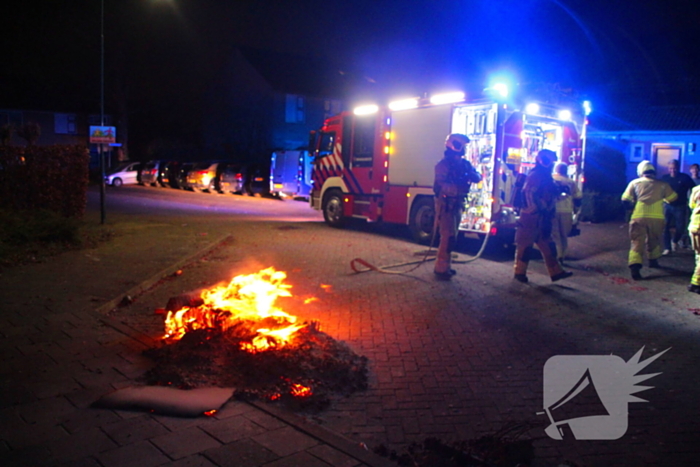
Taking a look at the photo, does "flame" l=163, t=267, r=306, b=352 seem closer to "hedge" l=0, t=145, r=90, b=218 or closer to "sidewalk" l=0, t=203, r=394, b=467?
"sidewalk" l=0, t=203, r=394, b=467

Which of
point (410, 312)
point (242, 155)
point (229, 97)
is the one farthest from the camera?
point (229, 97)

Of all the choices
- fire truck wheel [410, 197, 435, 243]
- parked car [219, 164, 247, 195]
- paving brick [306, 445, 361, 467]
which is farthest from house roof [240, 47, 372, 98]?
paving brick [306, 445, 361, 467]

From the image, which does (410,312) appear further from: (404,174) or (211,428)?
(404,174)

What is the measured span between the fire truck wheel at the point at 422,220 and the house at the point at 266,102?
2573 cm

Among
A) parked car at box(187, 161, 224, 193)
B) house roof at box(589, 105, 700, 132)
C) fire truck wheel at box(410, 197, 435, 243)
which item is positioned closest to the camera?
fire truck wheel at box(410, 197, 435, 243)

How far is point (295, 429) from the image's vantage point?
3672 millimetres

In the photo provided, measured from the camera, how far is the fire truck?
10820 millimetres

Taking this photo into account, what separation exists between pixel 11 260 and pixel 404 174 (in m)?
7.92

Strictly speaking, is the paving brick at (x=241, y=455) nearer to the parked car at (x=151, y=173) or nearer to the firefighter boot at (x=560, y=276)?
the firefighter boot at (x=560, y=276)

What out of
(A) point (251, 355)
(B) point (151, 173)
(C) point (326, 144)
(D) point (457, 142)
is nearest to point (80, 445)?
(A) point (251, 355)

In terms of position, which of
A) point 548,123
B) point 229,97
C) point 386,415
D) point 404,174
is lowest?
point 386,415

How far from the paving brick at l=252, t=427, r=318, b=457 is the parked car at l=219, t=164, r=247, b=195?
2520 cm

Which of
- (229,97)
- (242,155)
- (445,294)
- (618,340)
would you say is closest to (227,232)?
(445,294)

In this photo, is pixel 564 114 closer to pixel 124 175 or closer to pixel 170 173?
pixel 170 173
